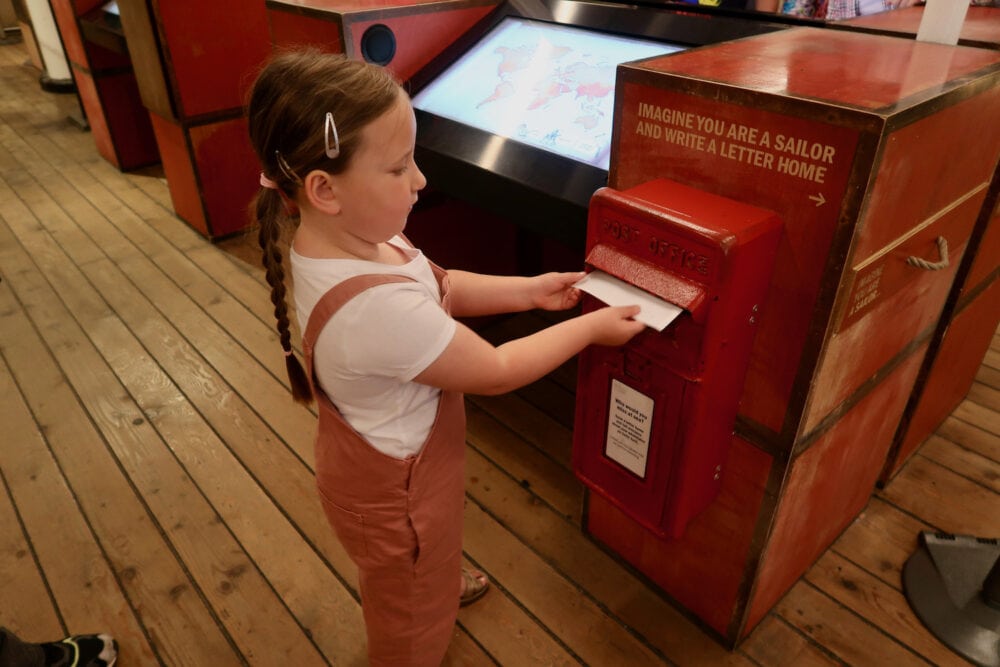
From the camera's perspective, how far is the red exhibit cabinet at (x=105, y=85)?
4.54 metres

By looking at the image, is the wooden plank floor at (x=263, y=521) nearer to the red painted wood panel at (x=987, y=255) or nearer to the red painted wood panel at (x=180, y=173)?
the red painted wood panel at (x=987, y=255)

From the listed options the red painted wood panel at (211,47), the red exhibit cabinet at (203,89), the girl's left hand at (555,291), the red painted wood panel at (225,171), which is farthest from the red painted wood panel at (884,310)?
the red painted wood panel at (225,171)

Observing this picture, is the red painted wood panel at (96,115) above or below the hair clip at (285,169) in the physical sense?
below

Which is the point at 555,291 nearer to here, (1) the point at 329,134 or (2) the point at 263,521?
(1) the point at 329,134

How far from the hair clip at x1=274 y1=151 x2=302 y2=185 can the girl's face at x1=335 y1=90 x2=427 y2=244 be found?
0.07 m

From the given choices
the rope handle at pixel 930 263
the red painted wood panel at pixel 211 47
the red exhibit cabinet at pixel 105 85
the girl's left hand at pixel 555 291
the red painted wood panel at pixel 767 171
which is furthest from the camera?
the red exhibit cabinet at pixel 105 85

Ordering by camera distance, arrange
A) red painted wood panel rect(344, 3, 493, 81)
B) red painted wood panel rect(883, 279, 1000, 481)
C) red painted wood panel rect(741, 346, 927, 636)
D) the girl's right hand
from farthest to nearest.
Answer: red painted wood panel rect(344, 3, 493, 81) → red painted wood panel rect(883, 279, 1000, 481) → red painted wood panel rect(741, 346, 927, 636) → the girl's right hand

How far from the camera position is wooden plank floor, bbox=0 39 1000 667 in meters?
1.79

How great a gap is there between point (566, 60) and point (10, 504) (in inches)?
88.5

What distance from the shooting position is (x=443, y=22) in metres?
2.28

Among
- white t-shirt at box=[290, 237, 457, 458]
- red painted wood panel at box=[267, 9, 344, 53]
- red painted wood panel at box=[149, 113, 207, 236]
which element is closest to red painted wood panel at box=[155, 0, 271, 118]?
red painted wood panel at box=[149, 113, 207, 236]

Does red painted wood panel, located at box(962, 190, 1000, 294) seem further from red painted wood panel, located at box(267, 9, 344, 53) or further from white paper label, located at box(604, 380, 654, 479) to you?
red painted wood panel, located at box(267, 9, 344, 53)

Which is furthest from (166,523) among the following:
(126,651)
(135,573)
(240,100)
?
(240,100)

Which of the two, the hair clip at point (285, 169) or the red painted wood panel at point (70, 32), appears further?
the red painted wood panel at point (70, 32)
